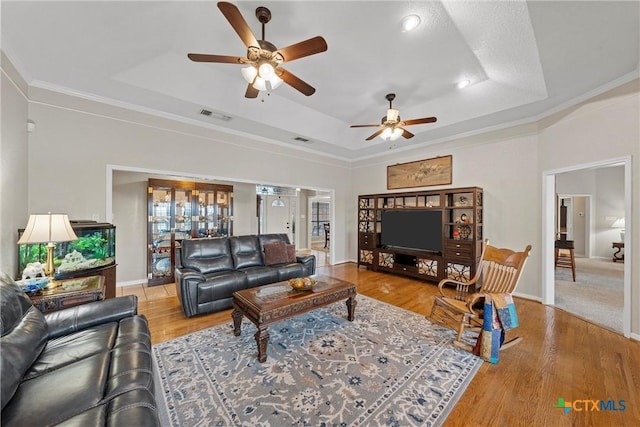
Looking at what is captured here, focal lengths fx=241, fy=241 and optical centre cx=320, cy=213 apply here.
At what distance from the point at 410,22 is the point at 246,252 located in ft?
12.8

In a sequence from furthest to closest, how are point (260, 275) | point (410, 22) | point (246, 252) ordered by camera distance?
point (246, 252), point (260, 275), point (410, 22)

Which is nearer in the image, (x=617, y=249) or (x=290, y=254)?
(x=290, y=254)

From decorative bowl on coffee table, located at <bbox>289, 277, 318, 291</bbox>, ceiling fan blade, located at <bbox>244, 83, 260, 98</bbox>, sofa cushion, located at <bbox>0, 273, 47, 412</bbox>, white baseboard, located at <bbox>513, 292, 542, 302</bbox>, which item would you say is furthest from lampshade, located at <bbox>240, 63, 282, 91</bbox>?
white baseboard, located at <bbox>513, 292, 542, 302</bbox>

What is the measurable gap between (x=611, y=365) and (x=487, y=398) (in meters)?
1.45

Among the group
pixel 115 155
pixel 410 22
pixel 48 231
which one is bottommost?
pixel 48 231

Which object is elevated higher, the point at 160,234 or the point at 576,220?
the point at 576,220

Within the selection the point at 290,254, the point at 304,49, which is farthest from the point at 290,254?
the point at 304,49

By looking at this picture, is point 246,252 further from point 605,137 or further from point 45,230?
point 605,137

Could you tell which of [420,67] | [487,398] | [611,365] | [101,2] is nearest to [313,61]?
[420,67]

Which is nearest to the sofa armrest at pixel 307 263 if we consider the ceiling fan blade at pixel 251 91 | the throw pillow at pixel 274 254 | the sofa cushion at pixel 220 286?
the throw pillow at pixel 274 254

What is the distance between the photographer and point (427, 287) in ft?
15.0

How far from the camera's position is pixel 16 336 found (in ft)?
4.59

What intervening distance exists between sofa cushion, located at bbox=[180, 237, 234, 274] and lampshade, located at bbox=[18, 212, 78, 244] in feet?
4.92

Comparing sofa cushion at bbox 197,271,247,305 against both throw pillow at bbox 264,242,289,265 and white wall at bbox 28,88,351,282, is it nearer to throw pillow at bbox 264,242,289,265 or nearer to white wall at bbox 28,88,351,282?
throw pillow at bbox 264,242,289,265
